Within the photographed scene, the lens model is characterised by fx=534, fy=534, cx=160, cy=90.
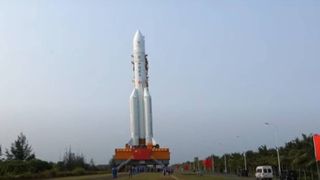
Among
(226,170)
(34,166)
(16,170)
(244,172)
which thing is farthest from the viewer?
(226,170)

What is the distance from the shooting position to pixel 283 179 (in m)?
56.3

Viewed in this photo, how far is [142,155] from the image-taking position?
10606 cm

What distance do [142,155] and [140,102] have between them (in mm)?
10603

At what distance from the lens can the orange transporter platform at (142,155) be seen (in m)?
107

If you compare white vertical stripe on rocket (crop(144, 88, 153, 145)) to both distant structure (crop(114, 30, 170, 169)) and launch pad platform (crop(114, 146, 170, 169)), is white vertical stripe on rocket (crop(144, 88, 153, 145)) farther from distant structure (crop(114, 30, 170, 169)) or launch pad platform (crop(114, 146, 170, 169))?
launch pad platform (crop(114, 146, 170, 169))

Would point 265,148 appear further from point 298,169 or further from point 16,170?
point 16,170

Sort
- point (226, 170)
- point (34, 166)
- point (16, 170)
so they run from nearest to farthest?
point (16, 170) → point (34, 166) → point (226, 170)

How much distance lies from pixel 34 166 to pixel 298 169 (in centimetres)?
5460

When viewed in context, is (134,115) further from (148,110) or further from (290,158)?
(290,158)

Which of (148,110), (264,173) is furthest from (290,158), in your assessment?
(148,110)

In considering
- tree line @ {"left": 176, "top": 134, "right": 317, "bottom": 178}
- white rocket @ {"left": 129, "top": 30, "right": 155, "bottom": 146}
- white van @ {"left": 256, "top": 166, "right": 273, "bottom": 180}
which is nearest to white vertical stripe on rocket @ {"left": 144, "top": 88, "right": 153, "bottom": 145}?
white rocket @ {"left": 129, "top": 30, "right": 155, "bottom": 146}

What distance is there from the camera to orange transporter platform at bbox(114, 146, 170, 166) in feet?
351

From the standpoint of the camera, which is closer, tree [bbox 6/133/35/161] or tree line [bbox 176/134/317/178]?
tree line [bbox 176/134/317/178]

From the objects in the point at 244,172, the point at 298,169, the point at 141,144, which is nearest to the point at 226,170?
the point at 141,144
